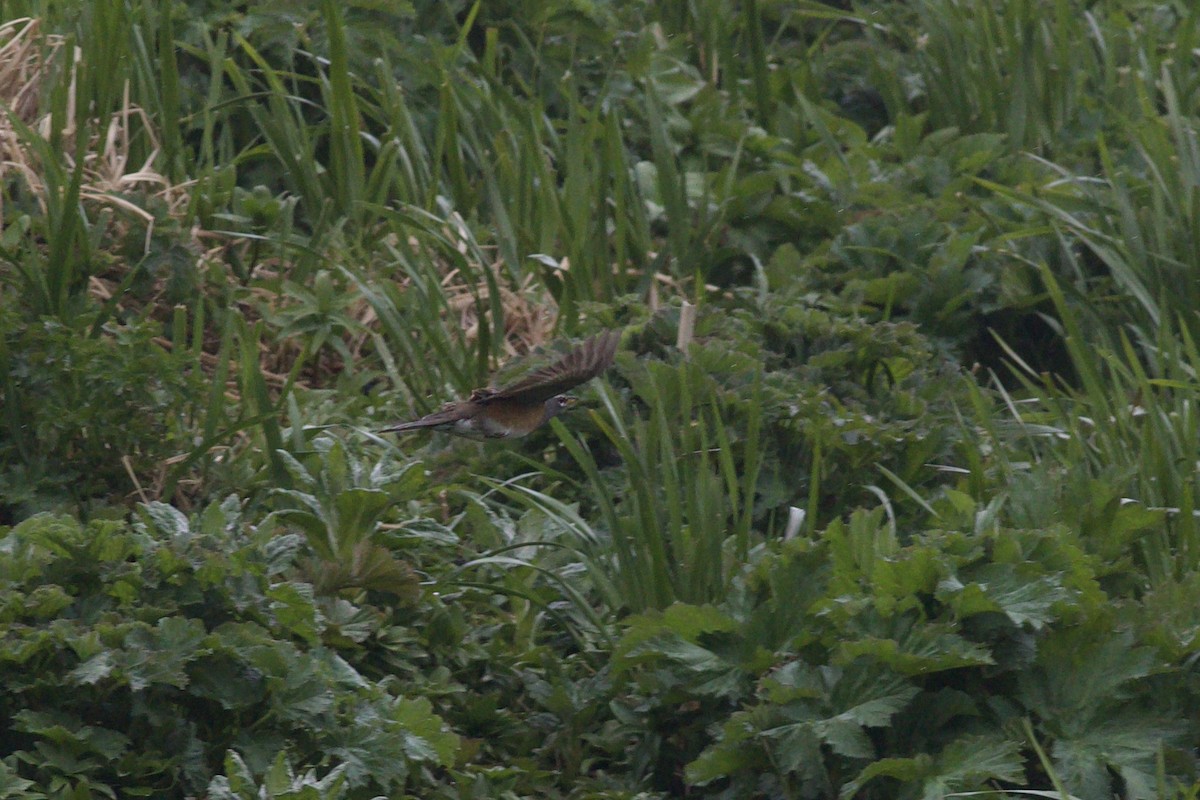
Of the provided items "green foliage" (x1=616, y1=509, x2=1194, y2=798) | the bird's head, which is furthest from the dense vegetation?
the bird's head

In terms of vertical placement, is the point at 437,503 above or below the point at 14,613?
below

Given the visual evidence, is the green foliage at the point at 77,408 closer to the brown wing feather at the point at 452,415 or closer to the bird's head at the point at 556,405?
the brown wing feather at the point at 452,415

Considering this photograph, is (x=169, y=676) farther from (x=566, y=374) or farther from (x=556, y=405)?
(x=556, y=405)

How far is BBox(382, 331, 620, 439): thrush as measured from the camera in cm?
327

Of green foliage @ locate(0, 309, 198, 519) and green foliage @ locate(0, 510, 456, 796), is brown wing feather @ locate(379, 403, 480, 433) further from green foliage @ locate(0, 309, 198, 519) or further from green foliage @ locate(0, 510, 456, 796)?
green foliage @ locate(0, 510, 456, 796)

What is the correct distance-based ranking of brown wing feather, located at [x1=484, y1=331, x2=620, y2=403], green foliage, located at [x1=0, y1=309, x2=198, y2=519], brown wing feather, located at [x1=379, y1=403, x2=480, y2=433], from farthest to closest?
brown wing feather, located at [x1=379, y1=403, x2=480, y2=433] → green foliage, located at [x1=0, y1=309, x2=198, y2=519] → brown wing feather, located at [x1=484, y1=331, x2=620, y2=403]

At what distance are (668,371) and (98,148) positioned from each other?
5.13 ft

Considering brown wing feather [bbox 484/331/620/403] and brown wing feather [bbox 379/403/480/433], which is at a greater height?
brown wing feather [bbox 484/331/620/403]

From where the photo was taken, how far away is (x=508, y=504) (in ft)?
12.4

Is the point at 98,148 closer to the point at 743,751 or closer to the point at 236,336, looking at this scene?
the point at 236,336

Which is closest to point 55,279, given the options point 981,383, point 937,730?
point 937,730

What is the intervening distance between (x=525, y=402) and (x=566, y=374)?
296mm

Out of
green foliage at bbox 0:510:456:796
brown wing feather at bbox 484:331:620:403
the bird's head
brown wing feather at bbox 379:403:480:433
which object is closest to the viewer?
green foliage at bbox 0:510:456:796

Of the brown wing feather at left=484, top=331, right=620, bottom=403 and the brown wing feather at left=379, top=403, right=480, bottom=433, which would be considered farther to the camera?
the brown wing feather at left=379, top=403, right=480, bottom=433
